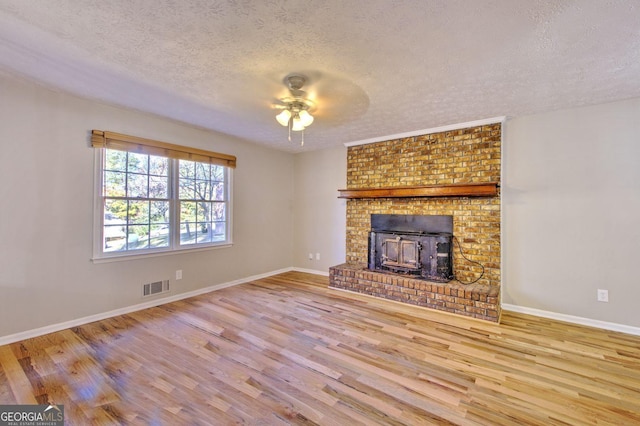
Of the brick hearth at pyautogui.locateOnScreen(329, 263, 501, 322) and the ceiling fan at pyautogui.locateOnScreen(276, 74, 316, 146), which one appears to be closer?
the ceiling fan at pyautogui.locateOnScreen(276, 74, 316, 146)

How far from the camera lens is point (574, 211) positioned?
125 inches

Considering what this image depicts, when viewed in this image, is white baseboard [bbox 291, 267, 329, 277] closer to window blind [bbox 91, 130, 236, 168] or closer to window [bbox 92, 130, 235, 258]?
window [bbox 92, 130, 235, 258]

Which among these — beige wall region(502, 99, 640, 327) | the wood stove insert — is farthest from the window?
beige wall region(502, 99, 640, 327)

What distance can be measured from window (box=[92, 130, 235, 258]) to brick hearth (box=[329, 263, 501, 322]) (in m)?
2.10

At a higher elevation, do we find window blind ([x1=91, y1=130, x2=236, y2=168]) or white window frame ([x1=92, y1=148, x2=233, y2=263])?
window blind ([x1=91, y1=130, x2=236, y2=168])

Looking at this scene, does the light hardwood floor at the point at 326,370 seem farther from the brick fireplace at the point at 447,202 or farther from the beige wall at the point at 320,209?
the beige wall at the point at 320,209

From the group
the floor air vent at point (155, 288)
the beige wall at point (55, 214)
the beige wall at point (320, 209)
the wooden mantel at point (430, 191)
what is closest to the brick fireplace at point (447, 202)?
the wooden mantel at point (430, 191)

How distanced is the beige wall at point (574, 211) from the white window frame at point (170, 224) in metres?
4.01

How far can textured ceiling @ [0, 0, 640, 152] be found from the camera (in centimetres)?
165

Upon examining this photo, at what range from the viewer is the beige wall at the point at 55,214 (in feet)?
8.61

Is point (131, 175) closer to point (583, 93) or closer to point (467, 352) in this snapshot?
point (467, 352)

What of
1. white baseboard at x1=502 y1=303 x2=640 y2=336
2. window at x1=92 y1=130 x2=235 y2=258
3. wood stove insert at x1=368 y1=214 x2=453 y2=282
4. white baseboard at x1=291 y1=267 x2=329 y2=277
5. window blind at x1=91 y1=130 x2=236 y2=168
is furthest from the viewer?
white baseboard at x1=291 y1=267 x2=329 y2=277

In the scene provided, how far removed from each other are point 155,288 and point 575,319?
5085mm

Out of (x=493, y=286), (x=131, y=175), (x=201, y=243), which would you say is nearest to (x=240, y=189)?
(x=201, y=243)
